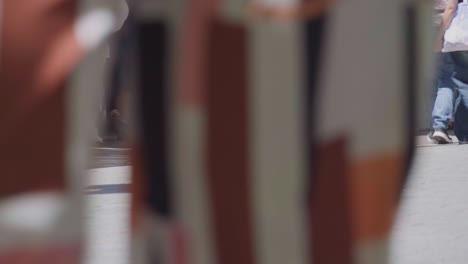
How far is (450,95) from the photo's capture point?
8734mm

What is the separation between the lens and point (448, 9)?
8.42 meters

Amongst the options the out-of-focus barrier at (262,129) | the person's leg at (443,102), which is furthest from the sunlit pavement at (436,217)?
the out-of-focus barrier at (262,129)

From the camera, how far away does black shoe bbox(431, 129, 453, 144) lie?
871 cm

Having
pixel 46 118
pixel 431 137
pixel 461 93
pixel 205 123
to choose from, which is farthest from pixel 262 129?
pixel 431 137

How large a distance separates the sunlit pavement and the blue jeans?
3.32 feet

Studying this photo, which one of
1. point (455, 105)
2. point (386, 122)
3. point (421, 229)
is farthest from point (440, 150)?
point (386, 122)

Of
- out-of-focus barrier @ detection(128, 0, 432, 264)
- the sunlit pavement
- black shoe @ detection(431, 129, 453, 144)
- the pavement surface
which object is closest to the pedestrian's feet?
black shoe @ detection(431, 129, 453, 144)

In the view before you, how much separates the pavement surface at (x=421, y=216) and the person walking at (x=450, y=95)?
0.82 metres

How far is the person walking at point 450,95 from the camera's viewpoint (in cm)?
865

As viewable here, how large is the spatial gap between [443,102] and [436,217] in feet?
11.2

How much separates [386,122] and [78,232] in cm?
39

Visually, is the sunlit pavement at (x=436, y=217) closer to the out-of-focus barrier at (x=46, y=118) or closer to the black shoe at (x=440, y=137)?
the black shoe at (x=440, y=137)

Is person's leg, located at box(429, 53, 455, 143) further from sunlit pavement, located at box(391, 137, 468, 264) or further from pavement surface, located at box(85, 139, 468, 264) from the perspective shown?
sunlit pavement, located at box(391, 137, 468, 264)

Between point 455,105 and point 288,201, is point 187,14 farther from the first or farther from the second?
point 455,105
